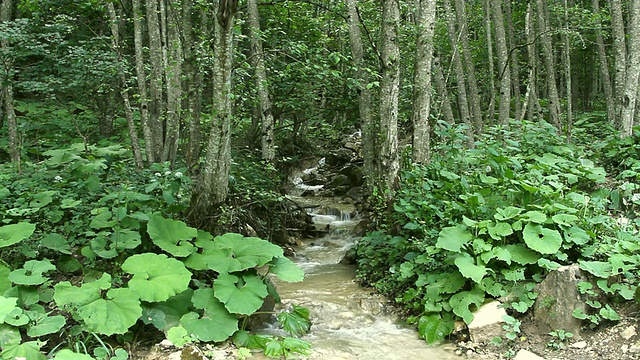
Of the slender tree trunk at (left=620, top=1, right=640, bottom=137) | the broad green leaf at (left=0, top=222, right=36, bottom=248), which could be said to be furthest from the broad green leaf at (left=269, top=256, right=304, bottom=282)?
the slender tree trunk at (left=620, top=1, right=640, bottom=137)

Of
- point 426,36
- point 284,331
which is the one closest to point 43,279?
point 284,331

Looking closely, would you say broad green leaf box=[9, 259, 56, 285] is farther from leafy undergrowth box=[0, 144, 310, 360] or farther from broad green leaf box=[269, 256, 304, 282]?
broad green leaf box=[269, 256, 304, 282]

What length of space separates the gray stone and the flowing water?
105cm

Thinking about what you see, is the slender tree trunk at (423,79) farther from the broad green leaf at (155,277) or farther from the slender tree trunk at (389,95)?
the broad green leaf at (155,277)

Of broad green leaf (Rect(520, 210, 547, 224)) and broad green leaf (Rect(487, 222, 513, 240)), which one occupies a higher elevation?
broad green leaf (Rect(520, 210, 547, 224))

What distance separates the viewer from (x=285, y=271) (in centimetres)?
479

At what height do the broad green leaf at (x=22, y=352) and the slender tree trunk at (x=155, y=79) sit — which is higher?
the slender tree trunk at (x=155, y=79)

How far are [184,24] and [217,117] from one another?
2.23m

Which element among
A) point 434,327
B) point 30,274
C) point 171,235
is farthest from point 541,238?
point 30,274

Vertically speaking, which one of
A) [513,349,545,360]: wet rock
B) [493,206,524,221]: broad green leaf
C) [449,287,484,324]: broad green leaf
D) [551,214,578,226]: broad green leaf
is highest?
[493,206,524,221]: broad green leaf

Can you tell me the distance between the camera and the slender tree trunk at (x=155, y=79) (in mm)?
7645

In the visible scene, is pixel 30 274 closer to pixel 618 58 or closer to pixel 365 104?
pixel 365 104

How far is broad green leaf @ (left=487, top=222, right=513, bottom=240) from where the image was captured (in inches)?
193

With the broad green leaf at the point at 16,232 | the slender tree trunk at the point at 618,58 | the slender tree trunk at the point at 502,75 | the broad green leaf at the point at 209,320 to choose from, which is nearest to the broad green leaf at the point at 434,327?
the broad green leaf at the point at 209,320
